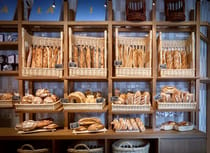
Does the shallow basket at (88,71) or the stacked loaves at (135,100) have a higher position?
the shallow basket at (88,71)

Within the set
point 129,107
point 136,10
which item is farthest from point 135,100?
point 136,10

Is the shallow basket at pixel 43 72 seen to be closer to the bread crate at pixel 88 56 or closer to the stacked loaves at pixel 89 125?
the bread crate at pixel 88 56

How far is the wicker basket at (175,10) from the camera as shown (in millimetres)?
2254

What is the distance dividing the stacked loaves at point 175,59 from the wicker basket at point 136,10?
544mm

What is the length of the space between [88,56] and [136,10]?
0.82m

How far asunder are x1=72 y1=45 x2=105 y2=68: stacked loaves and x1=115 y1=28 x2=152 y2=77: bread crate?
23 cm

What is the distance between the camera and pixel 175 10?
2.30 metres

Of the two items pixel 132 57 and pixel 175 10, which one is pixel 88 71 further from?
pixel 175 10

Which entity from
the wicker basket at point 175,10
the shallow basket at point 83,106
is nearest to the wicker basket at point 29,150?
the shallow basket at point 83,106

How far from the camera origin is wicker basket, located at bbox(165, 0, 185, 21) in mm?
2254

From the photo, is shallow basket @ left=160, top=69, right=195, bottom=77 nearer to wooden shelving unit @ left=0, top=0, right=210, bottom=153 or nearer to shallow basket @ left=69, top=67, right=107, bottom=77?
wooden shelving unit @ left=0, top=0, right=210, bottom=153

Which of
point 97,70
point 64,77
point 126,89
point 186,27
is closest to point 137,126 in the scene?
point 126,89

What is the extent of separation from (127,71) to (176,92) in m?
0.66

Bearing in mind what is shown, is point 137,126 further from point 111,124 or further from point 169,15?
point 169,15
